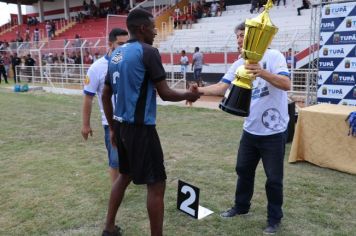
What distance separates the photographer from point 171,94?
9.65 ft

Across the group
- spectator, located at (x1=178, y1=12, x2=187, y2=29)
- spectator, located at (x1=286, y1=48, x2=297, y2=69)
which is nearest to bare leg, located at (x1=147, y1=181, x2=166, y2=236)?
spectator, located at (x1=286, y1=48, x2=297, y2=69)

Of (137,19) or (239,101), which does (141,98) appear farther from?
(239,101)

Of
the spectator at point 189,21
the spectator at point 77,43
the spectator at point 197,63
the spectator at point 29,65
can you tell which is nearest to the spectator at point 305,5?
the spectator at point 197,63

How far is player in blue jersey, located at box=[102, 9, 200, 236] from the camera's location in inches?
111

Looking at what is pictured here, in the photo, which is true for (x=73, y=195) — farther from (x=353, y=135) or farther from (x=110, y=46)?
(x=353, y=135)

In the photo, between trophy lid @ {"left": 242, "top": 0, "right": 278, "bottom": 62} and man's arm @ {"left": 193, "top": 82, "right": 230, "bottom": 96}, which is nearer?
trophy lid @ {"left": 242, "top": 0, "right": 278, "bottom": 62}

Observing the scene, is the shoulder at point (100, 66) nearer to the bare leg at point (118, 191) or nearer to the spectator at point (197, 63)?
the bare leg at point (118, 191)

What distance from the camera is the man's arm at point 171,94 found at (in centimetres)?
288

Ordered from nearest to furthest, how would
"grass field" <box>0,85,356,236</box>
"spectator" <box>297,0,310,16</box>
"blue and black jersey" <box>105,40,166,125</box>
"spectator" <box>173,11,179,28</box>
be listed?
"blue and black jersey" <box>105,40,166,125</box> → "grass field" <box>0,85,356,236</box> → "spectator" <box>297,0,310,16</box> → "spectator" <box>173,11,179,28</box>

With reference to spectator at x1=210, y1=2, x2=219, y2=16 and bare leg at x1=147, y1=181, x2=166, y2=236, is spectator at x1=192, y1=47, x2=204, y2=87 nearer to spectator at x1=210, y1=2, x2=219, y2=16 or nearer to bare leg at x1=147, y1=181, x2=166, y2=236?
spectator at x1=210, y1=2, x2=219, y2=16

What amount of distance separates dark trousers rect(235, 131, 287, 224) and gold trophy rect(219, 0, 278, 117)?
687 mm

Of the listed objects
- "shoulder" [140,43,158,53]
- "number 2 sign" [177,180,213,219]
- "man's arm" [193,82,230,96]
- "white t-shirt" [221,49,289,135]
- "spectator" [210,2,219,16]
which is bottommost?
"number 2 sign" [177,180,213,219]

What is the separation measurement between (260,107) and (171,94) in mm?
863

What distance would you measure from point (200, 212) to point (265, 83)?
4.92ft
